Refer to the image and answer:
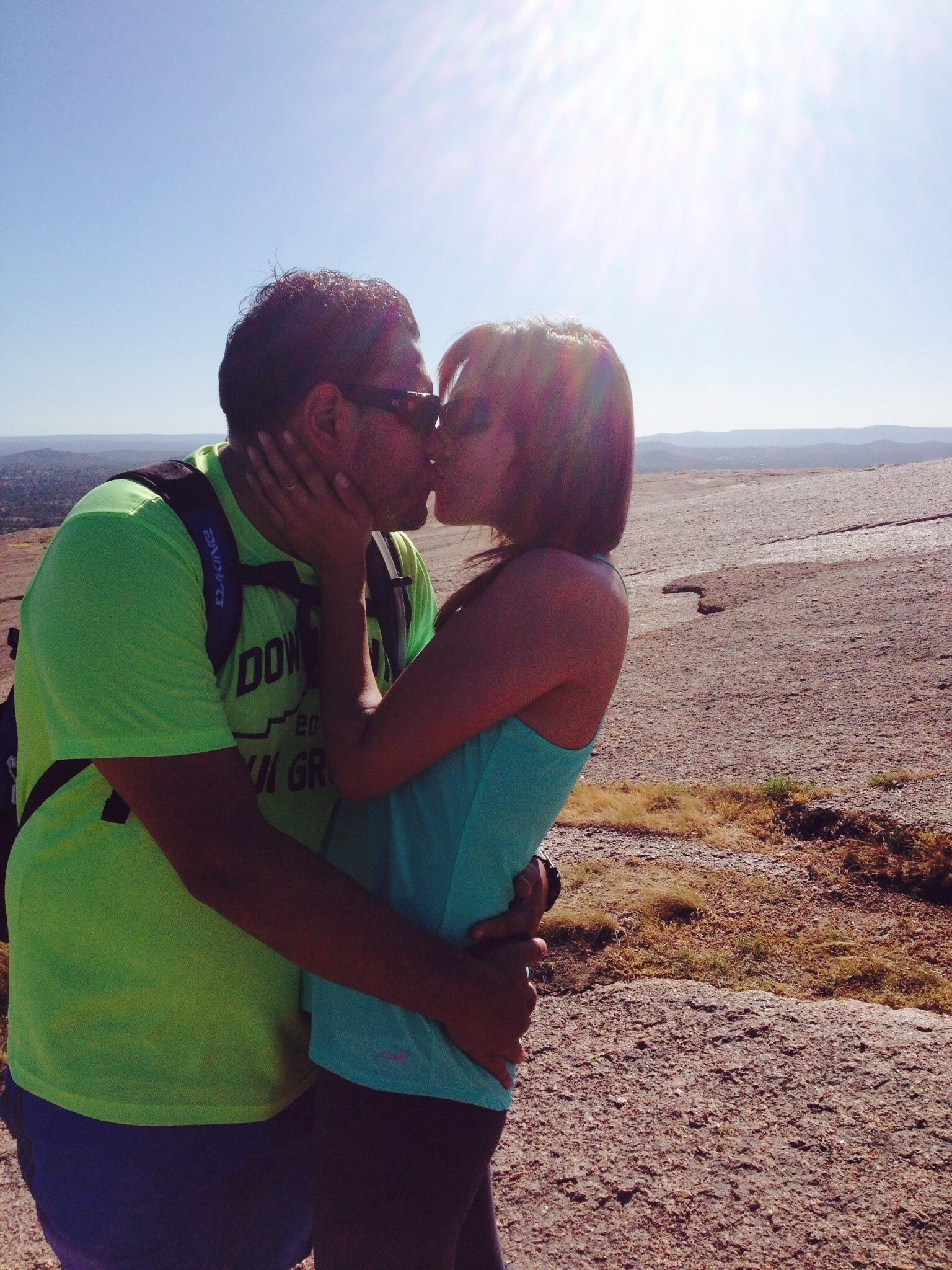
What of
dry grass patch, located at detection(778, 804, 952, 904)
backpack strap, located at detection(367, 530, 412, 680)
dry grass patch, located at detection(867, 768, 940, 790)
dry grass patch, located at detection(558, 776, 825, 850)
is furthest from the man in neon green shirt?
dry grass patch, located at detection(867, 768, 940, 790)

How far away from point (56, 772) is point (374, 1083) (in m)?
0.75

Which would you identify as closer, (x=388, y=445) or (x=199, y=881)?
(x=199, y=881)

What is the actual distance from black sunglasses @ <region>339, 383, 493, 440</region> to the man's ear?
0.23 ft

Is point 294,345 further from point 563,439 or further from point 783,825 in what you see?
point 783,825

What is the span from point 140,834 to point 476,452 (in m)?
1.00

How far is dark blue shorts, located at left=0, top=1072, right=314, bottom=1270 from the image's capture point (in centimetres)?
157

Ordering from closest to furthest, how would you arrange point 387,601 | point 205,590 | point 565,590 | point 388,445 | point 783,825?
point 205,590
point 565,590
point 388,445
point 387,601
point 783,825

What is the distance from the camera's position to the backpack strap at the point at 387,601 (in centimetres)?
203

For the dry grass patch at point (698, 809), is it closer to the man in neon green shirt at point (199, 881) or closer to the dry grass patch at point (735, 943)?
the dry grass patch at point (735, 943)

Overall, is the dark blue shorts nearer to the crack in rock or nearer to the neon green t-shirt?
the neon green t-shirt

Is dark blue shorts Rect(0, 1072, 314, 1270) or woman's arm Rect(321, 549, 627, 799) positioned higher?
woman's arm Rect(321, 549, 627, 799)

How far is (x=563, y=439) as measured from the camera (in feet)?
6.05

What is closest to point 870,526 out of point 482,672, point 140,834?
point 482,672

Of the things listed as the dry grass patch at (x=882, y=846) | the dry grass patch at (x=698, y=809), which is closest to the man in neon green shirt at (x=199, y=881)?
the dry grass patch at (x=882, y=846)
